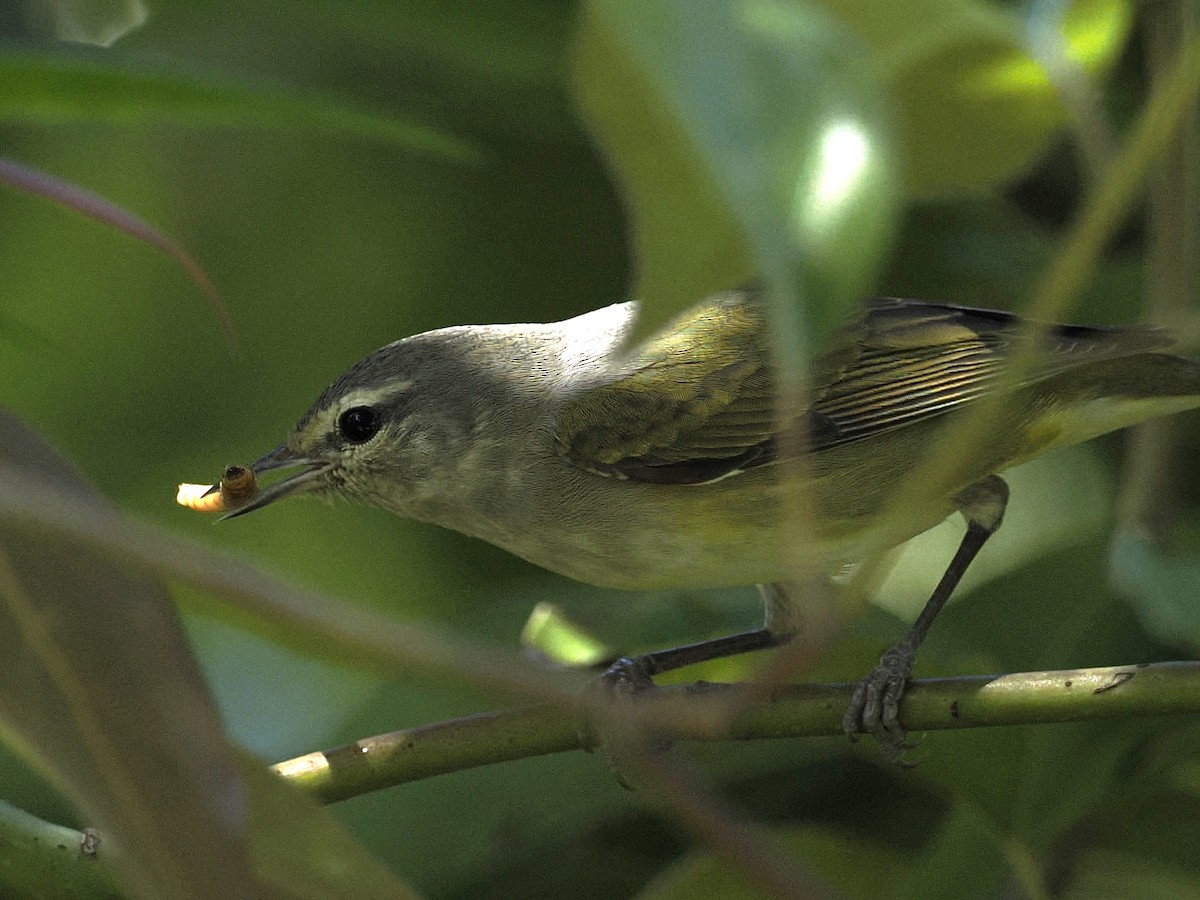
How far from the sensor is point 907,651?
2.47 metres

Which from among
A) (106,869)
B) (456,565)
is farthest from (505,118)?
(106,869)

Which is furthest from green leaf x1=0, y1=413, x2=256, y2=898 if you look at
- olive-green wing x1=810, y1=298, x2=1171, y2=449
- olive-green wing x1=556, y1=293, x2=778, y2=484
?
olive-green wing x1=810, y1=298, x2=1171, y2=449

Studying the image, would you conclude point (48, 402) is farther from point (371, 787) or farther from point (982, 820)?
point (982, 820)

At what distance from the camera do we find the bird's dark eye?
2957 mm

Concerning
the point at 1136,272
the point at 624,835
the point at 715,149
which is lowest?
the point at 715,149

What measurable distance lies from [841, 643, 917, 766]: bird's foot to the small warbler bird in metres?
0.15

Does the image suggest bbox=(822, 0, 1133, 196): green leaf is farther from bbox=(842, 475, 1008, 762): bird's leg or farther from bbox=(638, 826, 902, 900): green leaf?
bbox=(638, 826, 902, 900): green leaf

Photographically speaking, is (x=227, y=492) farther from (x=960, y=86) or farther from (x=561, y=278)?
(x=960, y=86)

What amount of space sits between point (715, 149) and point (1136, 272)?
7.86 feet

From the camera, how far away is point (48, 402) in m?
3.20

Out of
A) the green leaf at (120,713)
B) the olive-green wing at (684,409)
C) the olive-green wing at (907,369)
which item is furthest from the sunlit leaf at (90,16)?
the green leaf at (120,713)

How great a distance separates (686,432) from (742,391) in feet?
0.44

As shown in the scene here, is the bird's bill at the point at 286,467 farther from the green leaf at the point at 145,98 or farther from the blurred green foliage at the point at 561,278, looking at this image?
the green leaf at the point at 145,98

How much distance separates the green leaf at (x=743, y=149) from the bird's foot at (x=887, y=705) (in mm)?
1343
